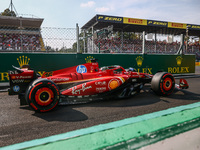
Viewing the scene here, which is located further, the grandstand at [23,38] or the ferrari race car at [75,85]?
the grandstand at [23,38]

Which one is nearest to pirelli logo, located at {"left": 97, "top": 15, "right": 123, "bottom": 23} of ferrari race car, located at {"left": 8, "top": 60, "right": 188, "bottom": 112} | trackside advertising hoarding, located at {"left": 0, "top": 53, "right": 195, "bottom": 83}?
trackside advertising hoarding, located at {"left": 0, "top": 53, "right": 195, "bottom": 83}

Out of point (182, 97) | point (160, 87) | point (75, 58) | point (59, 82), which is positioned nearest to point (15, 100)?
point (59, 82)

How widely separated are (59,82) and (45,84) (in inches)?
30.3

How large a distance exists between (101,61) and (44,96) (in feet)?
15.4

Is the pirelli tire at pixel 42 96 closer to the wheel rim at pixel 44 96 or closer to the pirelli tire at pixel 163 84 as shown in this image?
the wheel rim at pixel 44 96

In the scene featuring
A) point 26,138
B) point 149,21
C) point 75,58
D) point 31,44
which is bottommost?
point 26,138

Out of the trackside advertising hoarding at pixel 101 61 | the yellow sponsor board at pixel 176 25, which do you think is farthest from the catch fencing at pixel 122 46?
the yellow sponsor board at pixel 176 25

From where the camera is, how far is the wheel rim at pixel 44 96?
3310 mm

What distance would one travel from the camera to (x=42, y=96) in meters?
3.35

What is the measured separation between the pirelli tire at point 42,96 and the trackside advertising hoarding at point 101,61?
3446mm

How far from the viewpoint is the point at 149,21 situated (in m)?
24.1

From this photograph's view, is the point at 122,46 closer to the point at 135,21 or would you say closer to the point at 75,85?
the point at 75,85

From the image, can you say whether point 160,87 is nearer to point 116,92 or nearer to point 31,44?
point 116,92

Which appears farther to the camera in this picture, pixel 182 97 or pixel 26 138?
pixel 182 97
